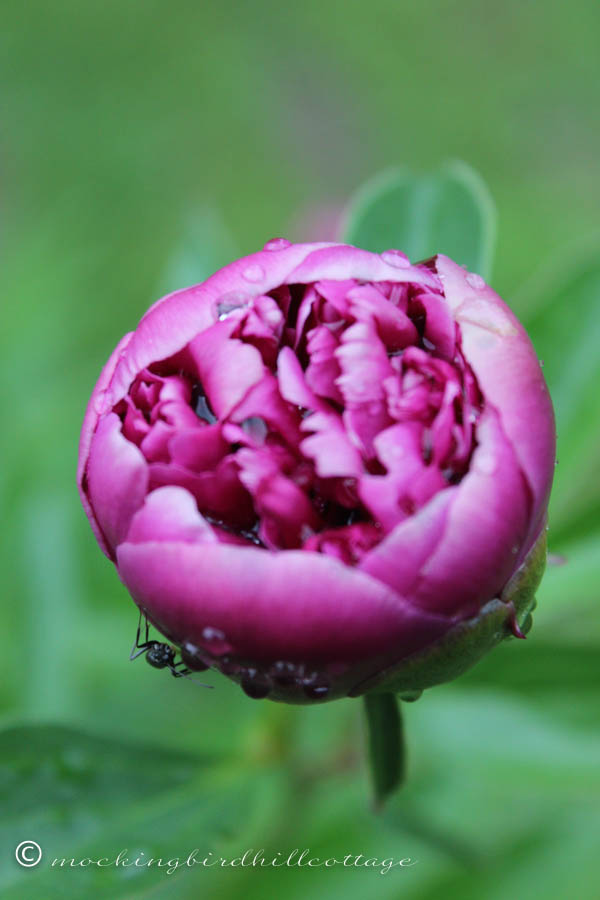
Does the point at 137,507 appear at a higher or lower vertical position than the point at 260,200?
higher

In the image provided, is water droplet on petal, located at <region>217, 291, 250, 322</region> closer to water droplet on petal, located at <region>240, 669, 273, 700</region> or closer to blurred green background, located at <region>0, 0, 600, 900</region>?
water droplet on petal, located at <region>240, 669, 273, 700</region>

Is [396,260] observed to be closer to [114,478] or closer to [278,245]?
[278,245]

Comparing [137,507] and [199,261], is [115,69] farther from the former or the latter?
[137,507]

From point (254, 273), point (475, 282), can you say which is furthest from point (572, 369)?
point (254, 273)

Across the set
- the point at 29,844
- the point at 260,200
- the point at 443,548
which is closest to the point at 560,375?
the point at 443,548

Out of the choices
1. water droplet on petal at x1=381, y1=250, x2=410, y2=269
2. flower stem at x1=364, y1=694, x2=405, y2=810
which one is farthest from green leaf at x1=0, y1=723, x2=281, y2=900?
water droplet on petal at x1=381, y1=250, x2=410, y2=269

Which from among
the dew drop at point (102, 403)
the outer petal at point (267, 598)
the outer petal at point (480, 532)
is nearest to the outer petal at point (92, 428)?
the dew drop at point (102, 403)
